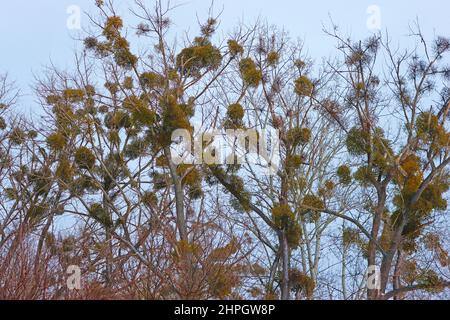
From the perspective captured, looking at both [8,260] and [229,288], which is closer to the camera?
[8,260]

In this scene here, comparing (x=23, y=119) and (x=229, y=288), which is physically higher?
(x=23, y=119)

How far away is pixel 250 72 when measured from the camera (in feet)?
Answer: 52.7

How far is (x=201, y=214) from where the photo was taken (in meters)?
16.6

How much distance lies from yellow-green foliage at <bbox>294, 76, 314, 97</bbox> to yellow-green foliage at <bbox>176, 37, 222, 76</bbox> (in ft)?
7.10

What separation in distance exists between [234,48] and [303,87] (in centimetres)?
201

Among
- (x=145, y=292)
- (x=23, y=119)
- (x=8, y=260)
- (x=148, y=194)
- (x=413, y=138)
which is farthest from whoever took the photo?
(x=23, y=119)

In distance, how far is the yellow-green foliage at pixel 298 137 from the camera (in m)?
16.2

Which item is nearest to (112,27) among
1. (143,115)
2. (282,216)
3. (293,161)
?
(143,115)

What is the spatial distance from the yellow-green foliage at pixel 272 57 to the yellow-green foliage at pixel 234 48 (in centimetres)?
86

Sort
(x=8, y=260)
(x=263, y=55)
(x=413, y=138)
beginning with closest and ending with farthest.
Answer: (x=8, y=260) < (x=413, y=138) < (x=263, y=55)

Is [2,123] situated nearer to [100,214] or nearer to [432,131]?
[100,214]

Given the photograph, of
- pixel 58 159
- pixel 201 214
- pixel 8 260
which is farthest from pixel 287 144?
pixel 8 260

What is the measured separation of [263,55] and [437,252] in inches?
254

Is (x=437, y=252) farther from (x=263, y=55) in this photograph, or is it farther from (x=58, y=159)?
(x=58, y=159)
